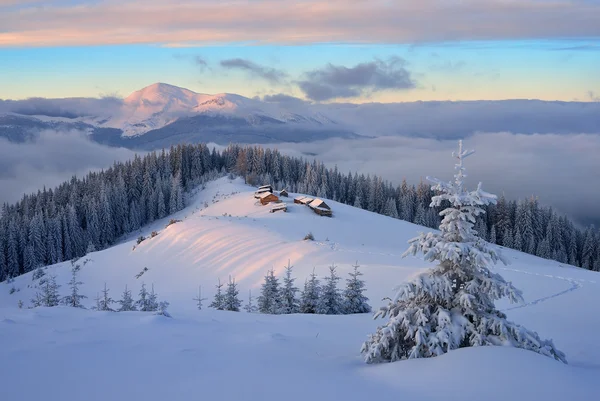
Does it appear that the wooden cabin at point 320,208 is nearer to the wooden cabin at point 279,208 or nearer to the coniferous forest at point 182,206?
the wooden cabin at point 279,208

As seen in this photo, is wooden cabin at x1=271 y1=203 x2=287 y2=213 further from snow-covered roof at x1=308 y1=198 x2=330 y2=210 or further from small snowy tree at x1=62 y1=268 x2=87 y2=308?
small snowy tree at x1=62 y1=268 x2=87 y2=308

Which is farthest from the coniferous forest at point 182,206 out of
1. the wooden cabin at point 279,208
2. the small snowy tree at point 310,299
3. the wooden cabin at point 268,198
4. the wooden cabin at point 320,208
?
the small snowy tree at point 310,299

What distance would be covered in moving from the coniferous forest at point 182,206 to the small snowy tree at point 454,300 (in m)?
68.5

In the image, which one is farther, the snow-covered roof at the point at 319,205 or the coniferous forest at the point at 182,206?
the coniferous forest at the point at 182,206

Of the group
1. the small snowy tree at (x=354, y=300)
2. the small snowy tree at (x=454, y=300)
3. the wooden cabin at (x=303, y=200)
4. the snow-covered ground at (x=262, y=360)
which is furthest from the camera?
the wooden cabin at (x=303, y=200)

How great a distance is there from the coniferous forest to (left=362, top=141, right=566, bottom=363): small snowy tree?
6852cm

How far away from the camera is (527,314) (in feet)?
56.0

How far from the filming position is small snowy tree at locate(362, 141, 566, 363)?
8.70 m

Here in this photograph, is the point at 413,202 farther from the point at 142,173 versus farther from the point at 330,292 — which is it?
the point at 330,292

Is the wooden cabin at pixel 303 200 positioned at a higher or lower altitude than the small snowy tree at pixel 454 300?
lower

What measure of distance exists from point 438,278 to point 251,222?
142ft

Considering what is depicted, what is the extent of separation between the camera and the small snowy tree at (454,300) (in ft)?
28.5

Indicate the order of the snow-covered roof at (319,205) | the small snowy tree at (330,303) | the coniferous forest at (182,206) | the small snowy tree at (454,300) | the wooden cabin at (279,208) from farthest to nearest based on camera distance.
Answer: the coniferous forest at (182,206)
the wooden cabin at (279,208)
the snow-covered roof at (319,205)
the small snowy tree at (330,303)
the small snowy tree at (454,300)

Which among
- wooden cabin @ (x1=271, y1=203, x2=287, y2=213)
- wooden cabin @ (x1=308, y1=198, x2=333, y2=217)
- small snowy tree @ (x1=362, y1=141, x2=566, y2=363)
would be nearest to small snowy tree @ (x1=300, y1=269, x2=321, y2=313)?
small snowy tree @ (x1=362, y1=141, x2=566, y2=363)
